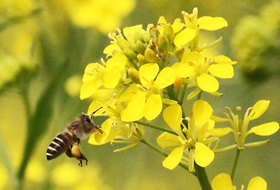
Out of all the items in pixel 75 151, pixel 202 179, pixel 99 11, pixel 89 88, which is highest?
pixel 89 88

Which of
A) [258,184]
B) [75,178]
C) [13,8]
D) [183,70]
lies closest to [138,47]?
[183,70]

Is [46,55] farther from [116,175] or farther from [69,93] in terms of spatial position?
[116,175]

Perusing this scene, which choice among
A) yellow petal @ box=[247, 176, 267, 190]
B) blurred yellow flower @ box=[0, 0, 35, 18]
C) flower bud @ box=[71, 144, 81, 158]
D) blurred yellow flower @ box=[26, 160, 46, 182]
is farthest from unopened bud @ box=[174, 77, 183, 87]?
blurred yellow flower @ box=[26, 160, 46, 182]

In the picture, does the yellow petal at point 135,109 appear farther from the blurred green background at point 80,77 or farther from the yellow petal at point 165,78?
the blurred green background at point 80,77

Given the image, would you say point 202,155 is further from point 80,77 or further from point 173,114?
point 80,77

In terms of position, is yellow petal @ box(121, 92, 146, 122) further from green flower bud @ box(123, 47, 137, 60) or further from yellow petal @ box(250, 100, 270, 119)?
yellow petal @ box(250, 100, 270, 119)
